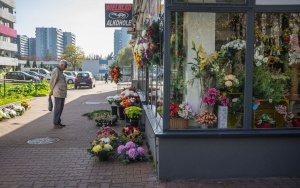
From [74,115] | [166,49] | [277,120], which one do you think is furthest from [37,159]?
[74,115]

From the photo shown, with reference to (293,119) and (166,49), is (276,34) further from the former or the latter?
(166,49)

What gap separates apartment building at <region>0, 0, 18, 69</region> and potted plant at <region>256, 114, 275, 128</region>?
211ft

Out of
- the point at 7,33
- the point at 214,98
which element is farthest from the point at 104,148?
the point at 7,33

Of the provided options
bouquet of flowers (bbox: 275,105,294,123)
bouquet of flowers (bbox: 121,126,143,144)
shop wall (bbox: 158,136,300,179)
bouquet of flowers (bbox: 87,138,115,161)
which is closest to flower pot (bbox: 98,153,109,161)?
bouquet of flowers (bbox: 87,138,115,161)

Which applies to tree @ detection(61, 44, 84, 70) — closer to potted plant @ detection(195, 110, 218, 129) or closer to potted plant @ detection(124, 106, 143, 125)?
potted plant @ detection(124, 106, 143, 125)

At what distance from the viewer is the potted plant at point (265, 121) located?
5.64m

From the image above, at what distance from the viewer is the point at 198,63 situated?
568 centimetres

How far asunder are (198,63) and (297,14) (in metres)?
1.79

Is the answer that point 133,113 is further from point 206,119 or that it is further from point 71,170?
point 206,119

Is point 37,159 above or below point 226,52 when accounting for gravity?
below

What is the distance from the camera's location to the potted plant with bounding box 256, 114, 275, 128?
564 cm

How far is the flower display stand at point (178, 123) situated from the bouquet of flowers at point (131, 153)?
1.18 meters

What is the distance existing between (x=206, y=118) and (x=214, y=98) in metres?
0.35

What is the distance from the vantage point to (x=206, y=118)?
18.2 feet
